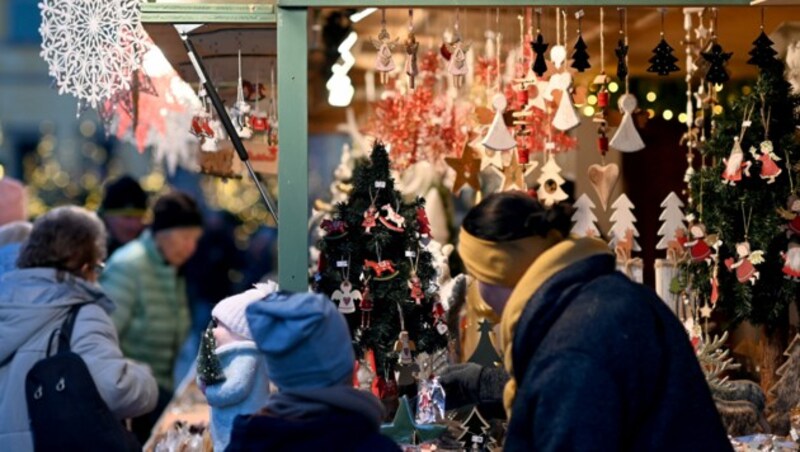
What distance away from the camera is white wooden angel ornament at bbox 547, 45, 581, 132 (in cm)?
491

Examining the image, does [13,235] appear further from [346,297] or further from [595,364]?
[595,364]

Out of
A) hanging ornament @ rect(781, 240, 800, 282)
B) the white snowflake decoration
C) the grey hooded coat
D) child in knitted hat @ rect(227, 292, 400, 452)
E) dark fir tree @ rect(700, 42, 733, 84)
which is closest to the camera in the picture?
child in knitted hat @ rect(227, 292, 400, 452)

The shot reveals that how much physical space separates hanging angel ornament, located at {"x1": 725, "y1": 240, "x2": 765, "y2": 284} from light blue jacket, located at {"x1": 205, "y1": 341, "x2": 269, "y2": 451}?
Result: 1.73m

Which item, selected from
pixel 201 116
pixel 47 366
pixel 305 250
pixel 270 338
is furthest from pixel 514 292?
pixel 47 366

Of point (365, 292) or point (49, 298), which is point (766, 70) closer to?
point (365, 292)

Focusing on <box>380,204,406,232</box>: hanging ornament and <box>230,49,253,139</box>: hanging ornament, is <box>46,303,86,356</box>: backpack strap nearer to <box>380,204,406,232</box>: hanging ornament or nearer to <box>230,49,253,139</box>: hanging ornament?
<box>230,49,253,139</box>: hanging ornament

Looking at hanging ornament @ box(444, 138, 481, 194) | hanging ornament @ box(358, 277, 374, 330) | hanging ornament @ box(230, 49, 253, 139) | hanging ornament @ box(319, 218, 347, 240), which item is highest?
hanging ornament @ box(230, 49, 253, 139)

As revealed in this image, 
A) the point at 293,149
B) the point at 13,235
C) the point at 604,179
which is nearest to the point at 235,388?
the point at 293,149

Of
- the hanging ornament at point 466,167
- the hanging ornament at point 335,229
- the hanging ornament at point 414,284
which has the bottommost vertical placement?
the hanging ornament at point 414,284

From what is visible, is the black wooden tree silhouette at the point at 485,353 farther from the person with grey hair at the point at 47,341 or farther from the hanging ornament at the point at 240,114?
the person with grey hair at the point at 47,341

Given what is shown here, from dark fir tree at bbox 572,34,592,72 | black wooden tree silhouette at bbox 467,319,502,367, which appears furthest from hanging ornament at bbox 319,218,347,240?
dark fir tree at bbox 572,34,592,72

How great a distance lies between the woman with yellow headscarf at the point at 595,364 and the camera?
3125 millimetres

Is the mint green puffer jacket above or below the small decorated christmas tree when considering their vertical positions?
below

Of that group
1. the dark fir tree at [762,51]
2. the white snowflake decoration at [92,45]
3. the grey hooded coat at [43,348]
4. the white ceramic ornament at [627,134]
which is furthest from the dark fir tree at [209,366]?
the dark fir tree at [762,51]
